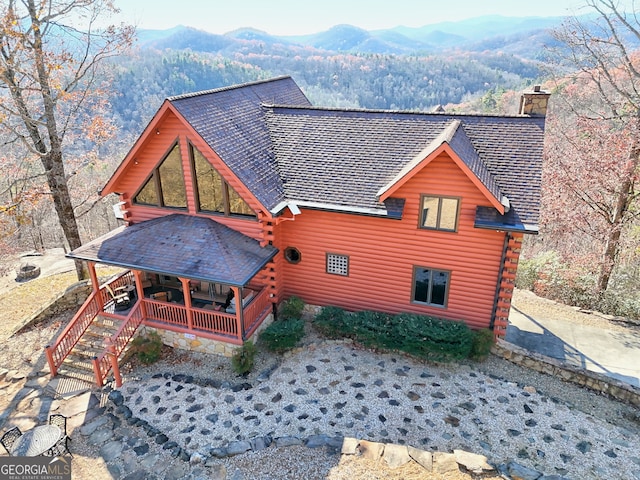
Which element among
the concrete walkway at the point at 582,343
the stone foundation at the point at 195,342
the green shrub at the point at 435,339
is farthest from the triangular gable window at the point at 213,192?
the concrete walkway at the point at 582,343

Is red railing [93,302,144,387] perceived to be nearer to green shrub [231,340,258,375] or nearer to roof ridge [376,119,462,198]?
green shrub [231,340,258,375]

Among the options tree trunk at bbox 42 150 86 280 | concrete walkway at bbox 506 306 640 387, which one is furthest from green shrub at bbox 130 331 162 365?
concrete walkway at bbox 506 306 640 387

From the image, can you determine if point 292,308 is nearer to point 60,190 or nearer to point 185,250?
point 185,250

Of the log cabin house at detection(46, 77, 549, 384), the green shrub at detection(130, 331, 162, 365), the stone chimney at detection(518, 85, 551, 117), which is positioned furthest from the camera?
the stone chimney at detection(518, 85, 551, 117)

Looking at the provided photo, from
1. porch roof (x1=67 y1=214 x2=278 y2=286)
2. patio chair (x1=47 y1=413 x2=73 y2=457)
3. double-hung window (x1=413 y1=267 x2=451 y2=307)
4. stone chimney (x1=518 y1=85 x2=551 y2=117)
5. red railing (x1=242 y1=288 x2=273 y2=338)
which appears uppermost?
stone chimney (x1=518 y1=85 x2=551 y2=117)

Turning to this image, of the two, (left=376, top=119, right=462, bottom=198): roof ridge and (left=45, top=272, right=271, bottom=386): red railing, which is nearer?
(left=376, top=119, right=462, bottom=198): roof ridge

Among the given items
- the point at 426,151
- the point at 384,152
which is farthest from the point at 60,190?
the point at 426,151
